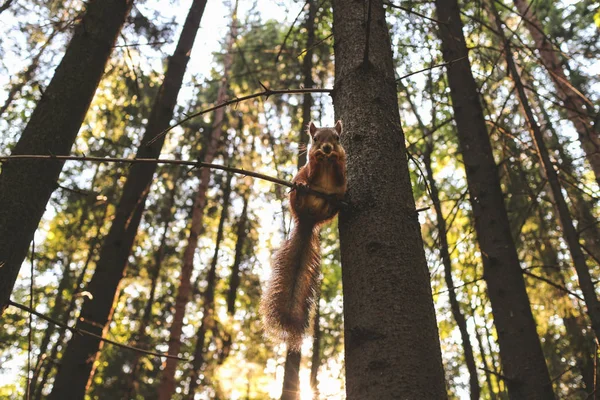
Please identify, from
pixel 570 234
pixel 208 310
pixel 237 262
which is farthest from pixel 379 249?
pixel 237 262

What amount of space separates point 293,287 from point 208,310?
832 centimetres

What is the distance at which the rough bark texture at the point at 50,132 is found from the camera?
Answer: 9.22 ft

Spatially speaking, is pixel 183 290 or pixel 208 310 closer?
pixel 183 290

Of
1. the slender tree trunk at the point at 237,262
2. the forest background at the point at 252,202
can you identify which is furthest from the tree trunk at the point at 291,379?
the slender tree trunk at the point at 237,262

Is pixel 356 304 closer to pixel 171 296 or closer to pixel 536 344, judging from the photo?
pixel 536 344

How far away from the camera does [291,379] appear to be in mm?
6152

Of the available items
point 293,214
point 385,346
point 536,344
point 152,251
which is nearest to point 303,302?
point 293,214

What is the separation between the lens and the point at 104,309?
18.8ft

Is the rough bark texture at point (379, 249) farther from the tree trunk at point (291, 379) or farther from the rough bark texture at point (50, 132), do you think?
the tree trunk at point (291, 379)

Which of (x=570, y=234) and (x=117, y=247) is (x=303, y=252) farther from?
(x=117, y=247)

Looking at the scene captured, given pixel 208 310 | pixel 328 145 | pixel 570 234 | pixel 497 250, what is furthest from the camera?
pixel 208 310

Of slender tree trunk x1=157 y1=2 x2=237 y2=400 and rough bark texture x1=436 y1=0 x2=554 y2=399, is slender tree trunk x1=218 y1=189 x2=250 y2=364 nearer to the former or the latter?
slender tree trunk x1=157 y1=2 x2=237 y2=400

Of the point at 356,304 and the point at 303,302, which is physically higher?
the point at 303,302

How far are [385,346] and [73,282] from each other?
1457 cm
